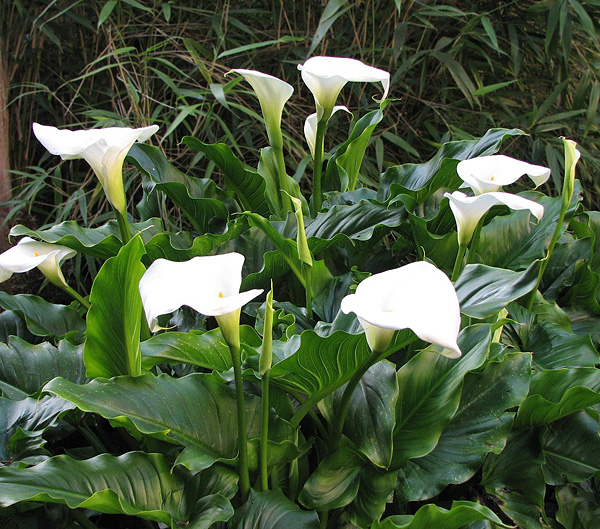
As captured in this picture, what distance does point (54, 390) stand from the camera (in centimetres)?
46

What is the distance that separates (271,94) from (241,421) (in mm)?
450

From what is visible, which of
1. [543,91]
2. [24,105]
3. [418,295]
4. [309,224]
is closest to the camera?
→ [418,295]

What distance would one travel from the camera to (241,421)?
0.50 meters

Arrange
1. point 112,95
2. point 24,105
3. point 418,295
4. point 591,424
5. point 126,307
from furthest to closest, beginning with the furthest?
point 24,105 → point 112,95 → point 591,424 → point 126,307 → point 418,295

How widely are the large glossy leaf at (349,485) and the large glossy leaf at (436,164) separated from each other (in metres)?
0.37

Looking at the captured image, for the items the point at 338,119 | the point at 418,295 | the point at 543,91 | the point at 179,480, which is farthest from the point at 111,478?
the point at 543,91

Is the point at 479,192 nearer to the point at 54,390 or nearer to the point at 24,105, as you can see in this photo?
the point at 54,390

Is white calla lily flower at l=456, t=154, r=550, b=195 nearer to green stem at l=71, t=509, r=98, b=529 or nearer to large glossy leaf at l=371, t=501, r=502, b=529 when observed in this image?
large glossy leaf at l=371, t=501, r=502, b=529

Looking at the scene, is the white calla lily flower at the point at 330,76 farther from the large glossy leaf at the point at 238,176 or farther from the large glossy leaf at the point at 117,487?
the large glossy leaf at the point at 117,487

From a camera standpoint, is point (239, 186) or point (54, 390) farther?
point (239, 186)

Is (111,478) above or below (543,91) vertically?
above

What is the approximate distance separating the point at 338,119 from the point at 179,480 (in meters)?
1.38

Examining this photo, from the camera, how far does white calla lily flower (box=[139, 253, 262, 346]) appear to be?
40 cm

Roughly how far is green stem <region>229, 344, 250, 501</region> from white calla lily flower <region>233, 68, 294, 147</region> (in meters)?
0.38
